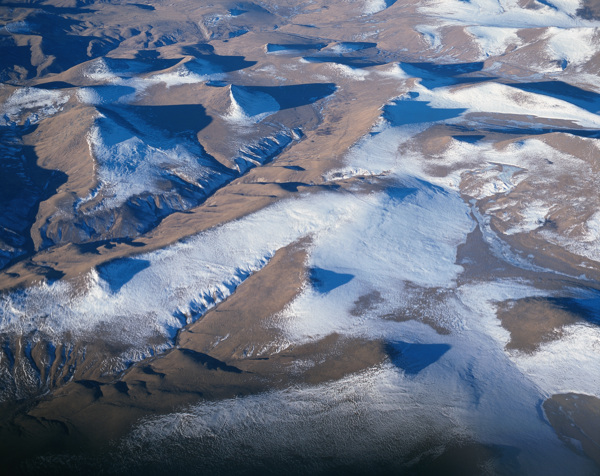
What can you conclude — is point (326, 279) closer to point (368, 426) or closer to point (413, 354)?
point (413, 354)

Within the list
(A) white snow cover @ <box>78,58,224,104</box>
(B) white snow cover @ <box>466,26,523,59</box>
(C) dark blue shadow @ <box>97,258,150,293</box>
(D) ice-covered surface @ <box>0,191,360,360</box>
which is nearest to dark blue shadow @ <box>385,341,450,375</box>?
(D) ice-covered surface @ <box>0,191,360,360</box>

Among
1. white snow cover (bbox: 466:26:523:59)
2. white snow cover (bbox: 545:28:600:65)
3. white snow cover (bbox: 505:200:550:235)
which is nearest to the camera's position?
white snow cover (bbox: 505:200:550:235)

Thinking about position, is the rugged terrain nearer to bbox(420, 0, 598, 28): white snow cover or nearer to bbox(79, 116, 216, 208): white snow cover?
bbox(79, 116, 216, 208): white snow cover

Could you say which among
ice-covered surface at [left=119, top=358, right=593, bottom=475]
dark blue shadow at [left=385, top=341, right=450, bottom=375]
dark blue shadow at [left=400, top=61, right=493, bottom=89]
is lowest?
ice-covered surface at [left=119, top=358, right=593, bottom=475]

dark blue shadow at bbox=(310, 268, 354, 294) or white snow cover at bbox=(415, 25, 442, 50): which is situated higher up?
white snow cover at bbox=(415, 25, 442, 50)

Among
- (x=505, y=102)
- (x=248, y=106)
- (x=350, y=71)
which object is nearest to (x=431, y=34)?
(x=350, y=71)

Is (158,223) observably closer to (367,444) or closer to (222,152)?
(222,152)
